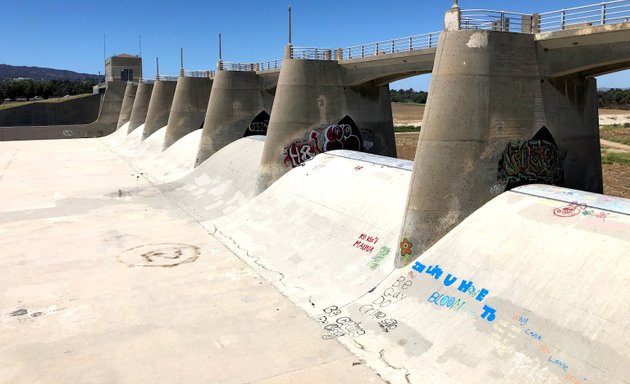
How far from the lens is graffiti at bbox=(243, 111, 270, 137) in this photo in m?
52.5

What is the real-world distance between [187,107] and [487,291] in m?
52.0

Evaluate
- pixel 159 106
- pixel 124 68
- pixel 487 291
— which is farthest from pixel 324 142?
pixel 124 68

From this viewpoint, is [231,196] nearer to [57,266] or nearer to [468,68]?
[57,266]

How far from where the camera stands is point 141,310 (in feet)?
70.0

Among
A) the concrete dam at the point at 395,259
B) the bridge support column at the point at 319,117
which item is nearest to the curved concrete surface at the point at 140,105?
the concrete dam at the point at 395,259

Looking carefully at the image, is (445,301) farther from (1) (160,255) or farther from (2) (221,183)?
(2) (221,183)

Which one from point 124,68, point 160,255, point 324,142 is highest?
point 124,68

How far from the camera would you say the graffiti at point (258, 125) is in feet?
172

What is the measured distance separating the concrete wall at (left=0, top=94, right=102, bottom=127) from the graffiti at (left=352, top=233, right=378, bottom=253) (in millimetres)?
94309

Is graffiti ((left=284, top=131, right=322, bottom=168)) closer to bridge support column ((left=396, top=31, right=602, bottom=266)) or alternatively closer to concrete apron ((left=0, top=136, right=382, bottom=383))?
concrete apron ((left=0, top=136, right=382, bottom=383))

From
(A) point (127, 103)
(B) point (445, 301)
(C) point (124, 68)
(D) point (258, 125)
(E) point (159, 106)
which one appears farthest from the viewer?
(C) point (124, 68)

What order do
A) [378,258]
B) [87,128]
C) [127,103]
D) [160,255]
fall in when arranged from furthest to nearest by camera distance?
[127,103], [87,128], [160,255], [378,258]

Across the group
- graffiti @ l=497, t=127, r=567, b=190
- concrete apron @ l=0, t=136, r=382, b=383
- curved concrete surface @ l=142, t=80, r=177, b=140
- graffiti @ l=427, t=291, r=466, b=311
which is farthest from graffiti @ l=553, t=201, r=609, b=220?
curved concrete surface @ l=142, t=80, r=177, b=140

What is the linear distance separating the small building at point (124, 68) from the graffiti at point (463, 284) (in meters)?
105
